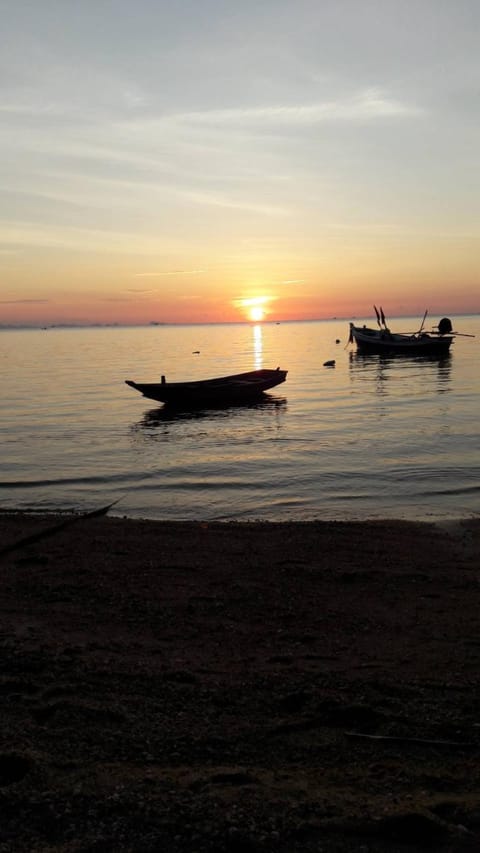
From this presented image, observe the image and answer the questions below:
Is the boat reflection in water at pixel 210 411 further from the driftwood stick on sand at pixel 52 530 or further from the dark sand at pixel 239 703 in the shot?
the dark sand at pixel 239 703

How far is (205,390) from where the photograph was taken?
34.0 meters

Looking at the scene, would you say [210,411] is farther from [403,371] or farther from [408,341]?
[408,341]

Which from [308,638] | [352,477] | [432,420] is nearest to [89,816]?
[308,638]

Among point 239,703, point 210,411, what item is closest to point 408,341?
point 210,411

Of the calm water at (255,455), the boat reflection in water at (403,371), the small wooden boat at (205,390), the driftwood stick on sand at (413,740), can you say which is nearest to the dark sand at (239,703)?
the driftwood stick on sand at (413,740)

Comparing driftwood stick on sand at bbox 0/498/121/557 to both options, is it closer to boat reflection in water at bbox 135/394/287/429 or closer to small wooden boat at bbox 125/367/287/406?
boat reflection in water at bbox 135/394/287/429

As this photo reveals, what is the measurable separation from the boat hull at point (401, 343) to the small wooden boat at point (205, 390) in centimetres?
3586

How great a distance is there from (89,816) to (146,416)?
29.5 metres

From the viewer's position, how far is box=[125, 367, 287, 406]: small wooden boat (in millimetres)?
33312

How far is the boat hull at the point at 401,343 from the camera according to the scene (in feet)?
223

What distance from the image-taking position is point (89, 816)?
3805 millimetres

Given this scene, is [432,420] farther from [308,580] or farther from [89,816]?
[89,816]

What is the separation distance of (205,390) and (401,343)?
4171cm

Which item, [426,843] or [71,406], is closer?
[426,843]
